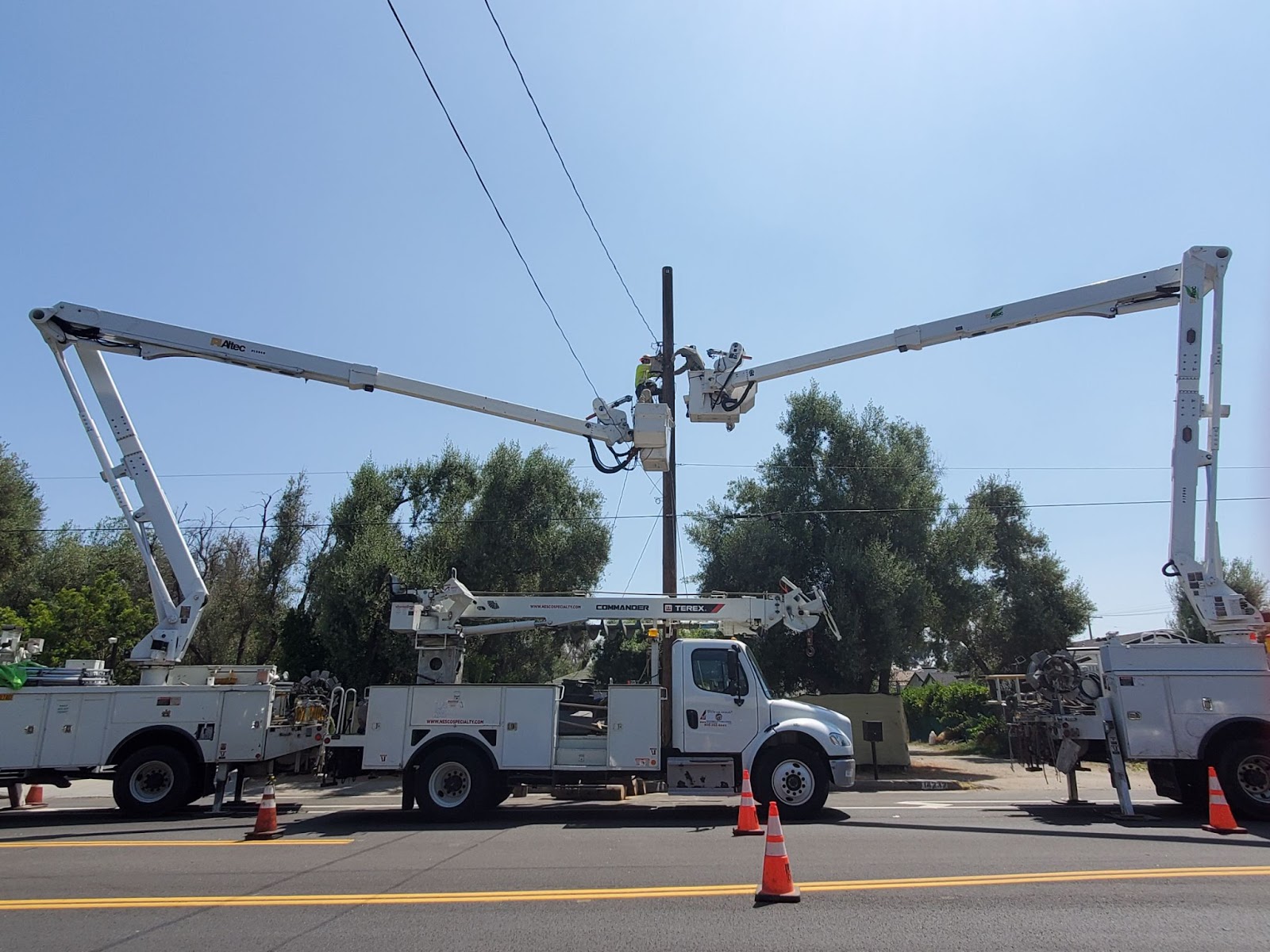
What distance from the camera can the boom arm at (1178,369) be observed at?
36.2 ft

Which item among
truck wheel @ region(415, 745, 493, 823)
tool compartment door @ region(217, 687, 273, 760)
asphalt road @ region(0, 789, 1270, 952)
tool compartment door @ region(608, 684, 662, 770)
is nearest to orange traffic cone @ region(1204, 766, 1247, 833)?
asphalt road @ region(0, 789, 1270, 952)

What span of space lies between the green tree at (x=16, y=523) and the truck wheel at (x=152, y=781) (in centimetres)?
2000

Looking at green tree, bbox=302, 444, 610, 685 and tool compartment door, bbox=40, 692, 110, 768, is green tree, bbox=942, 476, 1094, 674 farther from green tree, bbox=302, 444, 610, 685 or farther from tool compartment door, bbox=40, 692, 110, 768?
tool compartment door, bbox=40, 692, 110, 768

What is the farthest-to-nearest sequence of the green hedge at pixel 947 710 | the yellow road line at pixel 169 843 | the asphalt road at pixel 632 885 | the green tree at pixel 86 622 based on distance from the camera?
1. the green hedge at pixel 947 710
2. the green tree at pixel 86 622
3. the yellow road line at pixel 169 843
4. the asphalt road at pixel 632 885

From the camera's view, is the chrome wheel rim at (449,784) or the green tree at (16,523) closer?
the chrome wheel rim at (449,784)

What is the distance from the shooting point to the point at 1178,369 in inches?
461

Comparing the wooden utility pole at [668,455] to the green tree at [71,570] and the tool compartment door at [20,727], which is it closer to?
the tool compartment door at [20,727]

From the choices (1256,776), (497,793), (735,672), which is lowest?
(497,793)

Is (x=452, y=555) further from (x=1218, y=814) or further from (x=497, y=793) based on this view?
(x=1218, y=814)

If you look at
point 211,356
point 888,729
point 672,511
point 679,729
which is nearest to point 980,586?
point 888,729

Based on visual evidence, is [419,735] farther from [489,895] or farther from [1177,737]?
[1177,737]

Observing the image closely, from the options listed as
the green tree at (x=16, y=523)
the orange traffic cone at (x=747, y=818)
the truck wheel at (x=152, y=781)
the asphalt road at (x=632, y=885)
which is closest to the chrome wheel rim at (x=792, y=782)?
the asphalt road at (x=632, y=885)

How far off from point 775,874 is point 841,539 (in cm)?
1885

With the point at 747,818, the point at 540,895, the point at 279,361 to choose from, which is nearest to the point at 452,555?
the point at 279,361
